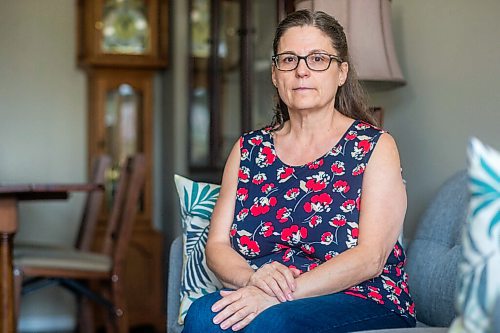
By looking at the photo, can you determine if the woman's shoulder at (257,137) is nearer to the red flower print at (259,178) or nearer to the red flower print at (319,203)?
the red flower print at (259,178)

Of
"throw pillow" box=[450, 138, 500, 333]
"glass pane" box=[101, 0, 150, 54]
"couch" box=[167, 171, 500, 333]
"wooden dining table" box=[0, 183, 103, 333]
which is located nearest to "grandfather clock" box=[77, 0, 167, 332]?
"glass pane" box=[101, 0, 150, 54]

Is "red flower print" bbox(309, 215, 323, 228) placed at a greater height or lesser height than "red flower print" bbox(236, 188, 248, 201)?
lesser

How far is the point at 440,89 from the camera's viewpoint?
2469 millimetres

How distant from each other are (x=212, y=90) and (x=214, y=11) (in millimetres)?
401

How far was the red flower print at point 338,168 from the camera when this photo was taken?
190 cm

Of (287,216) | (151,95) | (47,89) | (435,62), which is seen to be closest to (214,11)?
(151,95)

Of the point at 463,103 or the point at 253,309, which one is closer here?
the point at 253,309

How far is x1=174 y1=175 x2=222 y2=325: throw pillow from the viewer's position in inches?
85.8

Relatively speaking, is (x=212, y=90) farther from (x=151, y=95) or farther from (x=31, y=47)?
(x=31, y=47)

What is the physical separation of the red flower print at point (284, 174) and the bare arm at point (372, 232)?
194 mm

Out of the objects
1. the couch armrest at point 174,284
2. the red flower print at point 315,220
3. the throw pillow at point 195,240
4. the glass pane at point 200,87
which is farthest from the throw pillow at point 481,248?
the glass pane at point 200,87

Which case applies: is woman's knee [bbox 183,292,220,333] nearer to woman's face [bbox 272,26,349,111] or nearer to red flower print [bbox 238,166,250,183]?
red flower print [bbox 238,166,250,183]

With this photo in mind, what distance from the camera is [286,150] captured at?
205 cm

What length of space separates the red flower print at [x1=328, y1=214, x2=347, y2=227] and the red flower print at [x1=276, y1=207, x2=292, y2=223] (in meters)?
0.11
